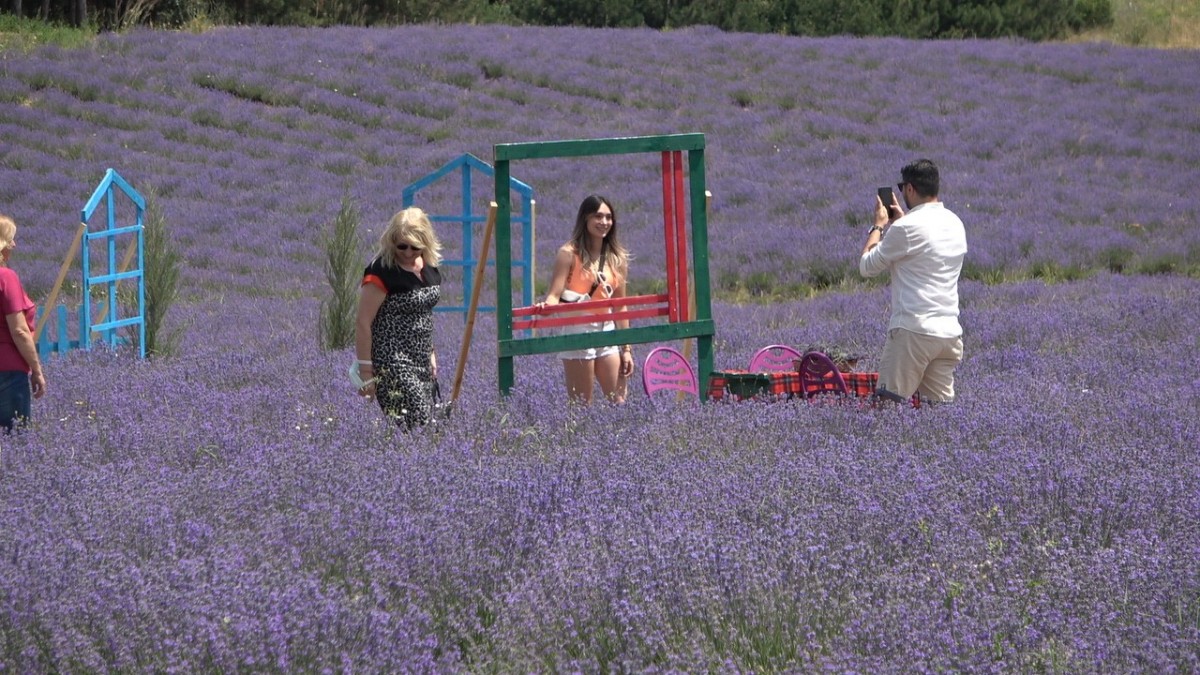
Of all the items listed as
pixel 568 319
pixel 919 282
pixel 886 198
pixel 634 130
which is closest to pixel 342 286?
pixel 568 319

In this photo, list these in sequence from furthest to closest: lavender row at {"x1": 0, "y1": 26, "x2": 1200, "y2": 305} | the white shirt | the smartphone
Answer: lavender row at {"x1": 0, "y1": 26, "x2": 1200, "y2": 305}
the smartphone
the white shirt

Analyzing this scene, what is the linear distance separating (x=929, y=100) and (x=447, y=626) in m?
18.2

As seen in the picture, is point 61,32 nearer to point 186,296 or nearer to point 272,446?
point 186,296

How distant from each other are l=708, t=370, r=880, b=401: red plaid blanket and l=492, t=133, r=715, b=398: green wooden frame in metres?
0.13

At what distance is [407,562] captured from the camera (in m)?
3.34

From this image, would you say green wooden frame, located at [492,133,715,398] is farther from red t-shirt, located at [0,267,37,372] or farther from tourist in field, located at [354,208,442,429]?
red t-shirt, located at [0,267,37,372]

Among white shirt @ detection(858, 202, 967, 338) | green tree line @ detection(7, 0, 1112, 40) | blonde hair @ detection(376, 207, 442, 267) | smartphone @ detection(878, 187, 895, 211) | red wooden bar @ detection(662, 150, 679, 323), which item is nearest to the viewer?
blonde hair @ detection(376, 207, 442, 267)

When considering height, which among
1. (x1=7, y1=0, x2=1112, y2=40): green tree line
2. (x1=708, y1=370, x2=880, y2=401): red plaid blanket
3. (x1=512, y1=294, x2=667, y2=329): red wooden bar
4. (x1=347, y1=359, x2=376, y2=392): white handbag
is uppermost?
(x1=7, y1=0, x2=1112, y2=40): green tree line

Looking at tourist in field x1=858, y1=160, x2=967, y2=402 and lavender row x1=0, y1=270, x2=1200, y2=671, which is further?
tourist in field x1=858, y1=160, x2=967, y2=402

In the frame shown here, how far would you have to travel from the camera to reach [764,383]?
6004mm

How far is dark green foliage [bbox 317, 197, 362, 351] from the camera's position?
959 centimetres

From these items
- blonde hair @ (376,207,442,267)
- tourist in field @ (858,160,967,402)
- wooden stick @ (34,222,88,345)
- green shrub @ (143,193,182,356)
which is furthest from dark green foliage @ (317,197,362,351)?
tourist in field @ (858,160,967,402)

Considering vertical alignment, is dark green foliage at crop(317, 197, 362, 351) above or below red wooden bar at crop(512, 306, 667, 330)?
above

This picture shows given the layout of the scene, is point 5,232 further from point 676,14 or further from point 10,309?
point 676,14
